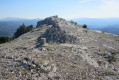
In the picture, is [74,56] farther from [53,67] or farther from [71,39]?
[71,39]

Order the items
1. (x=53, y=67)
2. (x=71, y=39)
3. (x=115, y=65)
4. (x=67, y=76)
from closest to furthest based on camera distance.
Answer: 1. (x=67, y=76)
2. (x=53, y=67)
3. (x=115, y=65)
4. (x=71, y=39)

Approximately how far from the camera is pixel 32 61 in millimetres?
12727

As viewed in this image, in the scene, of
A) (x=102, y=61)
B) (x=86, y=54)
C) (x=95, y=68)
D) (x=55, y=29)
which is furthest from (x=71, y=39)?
(x=95, y=68)

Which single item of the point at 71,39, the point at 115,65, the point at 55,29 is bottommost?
the point at 115,65

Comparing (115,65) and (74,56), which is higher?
(74,56)

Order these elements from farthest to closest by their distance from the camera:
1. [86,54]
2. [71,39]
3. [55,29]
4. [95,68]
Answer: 1. [55,29]
2. [71,39]
3. [86,54]
4. [95,68]

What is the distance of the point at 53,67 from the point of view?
1251 cm

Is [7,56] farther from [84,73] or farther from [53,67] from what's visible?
[84,73]

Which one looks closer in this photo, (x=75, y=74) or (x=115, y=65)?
(x=75, y=74)

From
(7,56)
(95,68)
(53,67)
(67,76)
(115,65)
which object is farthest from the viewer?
(115,65)

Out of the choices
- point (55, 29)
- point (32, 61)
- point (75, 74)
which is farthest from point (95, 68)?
point (55, 29)

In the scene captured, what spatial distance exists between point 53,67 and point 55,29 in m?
13.3

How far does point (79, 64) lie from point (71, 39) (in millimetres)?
9041

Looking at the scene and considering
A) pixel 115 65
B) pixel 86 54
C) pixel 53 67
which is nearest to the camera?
pixel 53 67
